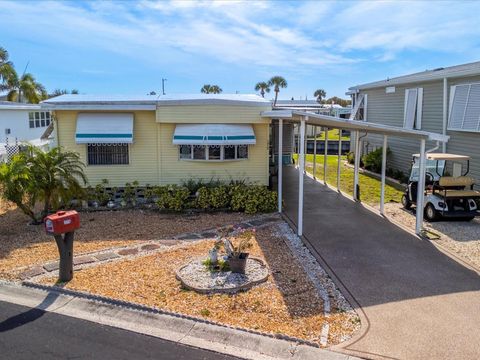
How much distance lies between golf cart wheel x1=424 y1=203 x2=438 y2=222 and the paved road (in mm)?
9550

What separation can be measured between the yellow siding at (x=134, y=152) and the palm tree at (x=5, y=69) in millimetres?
32511

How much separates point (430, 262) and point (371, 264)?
137 centimetres

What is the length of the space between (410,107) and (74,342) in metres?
18.4

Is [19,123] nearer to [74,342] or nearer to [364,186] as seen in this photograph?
[364,186]

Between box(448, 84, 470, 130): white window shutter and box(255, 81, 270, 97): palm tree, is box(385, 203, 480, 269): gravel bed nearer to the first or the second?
box(448, 84, 470, 130): white window shutter

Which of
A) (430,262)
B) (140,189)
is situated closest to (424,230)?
(430,262)

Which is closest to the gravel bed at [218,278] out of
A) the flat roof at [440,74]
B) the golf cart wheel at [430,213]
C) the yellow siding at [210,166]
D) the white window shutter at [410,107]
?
the yellow siding at [210,166]

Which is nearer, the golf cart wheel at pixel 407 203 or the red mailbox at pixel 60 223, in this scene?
the red mailbox at pixel 60 223

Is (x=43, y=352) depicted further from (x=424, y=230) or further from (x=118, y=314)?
(x=424, y=230)

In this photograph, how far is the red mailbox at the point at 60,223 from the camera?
26.2ft

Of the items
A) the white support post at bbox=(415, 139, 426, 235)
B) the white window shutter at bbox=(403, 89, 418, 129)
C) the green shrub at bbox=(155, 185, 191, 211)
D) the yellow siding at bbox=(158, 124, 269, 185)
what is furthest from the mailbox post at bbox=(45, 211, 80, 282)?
the white window shutter at bbox=(403, 89, 418, 129)

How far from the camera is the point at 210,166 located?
604 inches

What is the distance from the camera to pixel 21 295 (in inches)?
306

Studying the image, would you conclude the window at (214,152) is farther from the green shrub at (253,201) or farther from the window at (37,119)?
the window at (37,119)
